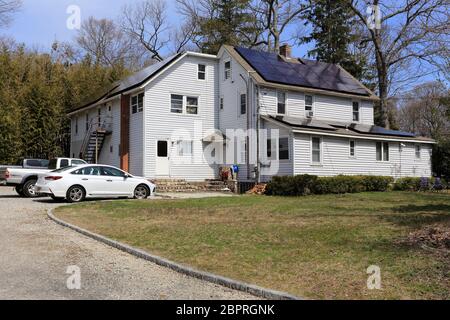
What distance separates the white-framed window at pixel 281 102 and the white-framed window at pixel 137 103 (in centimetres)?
823

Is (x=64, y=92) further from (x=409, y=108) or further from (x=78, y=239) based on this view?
(x=409, y=108)

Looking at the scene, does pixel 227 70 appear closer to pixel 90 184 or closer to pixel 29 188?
pixel 90 184

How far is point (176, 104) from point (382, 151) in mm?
13099

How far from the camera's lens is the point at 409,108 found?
5866cm

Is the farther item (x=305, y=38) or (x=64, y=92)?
(x=305, y=38)

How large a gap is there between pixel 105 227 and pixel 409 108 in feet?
181

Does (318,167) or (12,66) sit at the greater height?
(12,66)

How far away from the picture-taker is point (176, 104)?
28188 millimetres

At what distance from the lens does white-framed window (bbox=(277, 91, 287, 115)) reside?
27.8 m

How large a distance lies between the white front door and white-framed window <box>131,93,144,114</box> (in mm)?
2381

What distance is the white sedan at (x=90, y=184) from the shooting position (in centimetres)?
1702
